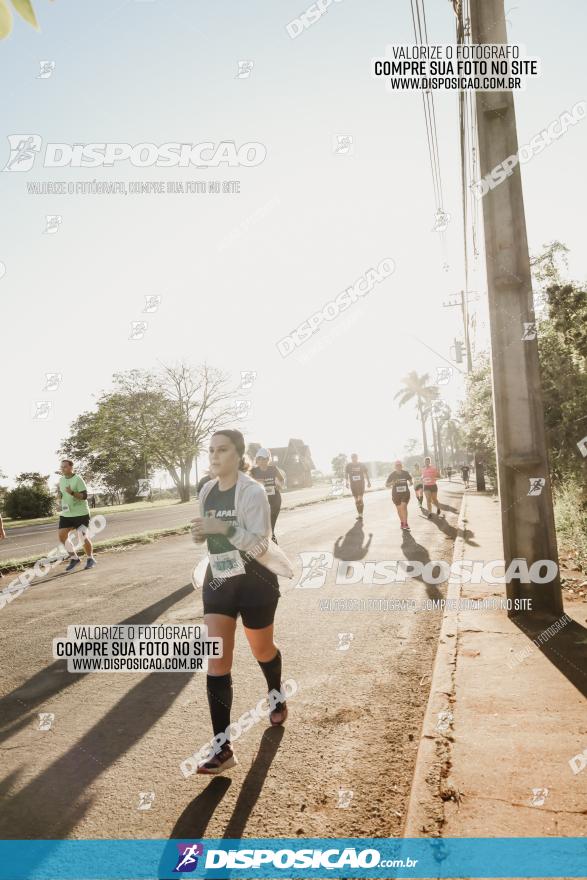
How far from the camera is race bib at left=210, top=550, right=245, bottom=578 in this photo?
3.08m

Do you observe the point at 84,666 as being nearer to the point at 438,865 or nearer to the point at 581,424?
the point at 438,865

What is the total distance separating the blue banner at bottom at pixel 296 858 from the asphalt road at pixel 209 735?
67mm

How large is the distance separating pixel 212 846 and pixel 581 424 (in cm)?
1041

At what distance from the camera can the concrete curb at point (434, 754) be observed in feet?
7.51

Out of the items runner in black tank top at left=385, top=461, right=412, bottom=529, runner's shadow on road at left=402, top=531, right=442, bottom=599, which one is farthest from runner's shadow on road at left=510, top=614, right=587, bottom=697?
runner in black tank top at left=385, top=461, right=412, bottom=529

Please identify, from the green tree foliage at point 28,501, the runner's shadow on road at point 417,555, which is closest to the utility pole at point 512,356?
the runner's shadow on road at point 417,555

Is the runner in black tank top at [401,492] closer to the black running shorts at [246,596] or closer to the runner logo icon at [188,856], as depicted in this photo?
the black running shorts at [246,596]

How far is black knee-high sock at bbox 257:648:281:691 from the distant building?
214 ft

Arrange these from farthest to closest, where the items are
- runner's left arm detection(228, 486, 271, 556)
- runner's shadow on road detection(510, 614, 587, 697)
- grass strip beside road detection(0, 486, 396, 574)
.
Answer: grass strip beside road detection(0, 486, 396, 574), runner's shadow on road detection(510, 614, 587, 697), runner's left arm detection(228, 486, 271, 556)

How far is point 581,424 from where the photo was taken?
1017 centimetres

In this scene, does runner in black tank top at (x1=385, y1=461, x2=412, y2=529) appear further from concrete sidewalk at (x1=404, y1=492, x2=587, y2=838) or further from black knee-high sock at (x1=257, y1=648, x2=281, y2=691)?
black knee-high sock at (x1=257, y1=648, x2=281, y2=691)

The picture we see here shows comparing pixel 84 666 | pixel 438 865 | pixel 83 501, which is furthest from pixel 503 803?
pixel 83 501

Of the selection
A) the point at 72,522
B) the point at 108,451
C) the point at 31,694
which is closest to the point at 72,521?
the point at 72,522

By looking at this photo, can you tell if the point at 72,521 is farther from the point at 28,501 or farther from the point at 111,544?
the point at 28,501
